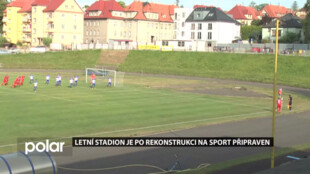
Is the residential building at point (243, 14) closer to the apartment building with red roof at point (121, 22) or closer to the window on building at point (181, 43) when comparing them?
the apartment building with red roof at point (121, 22)

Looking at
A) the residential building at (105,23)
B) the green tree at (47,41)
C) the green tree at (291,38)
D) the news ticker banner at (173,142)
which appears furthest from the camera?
the residential building at (105,23)

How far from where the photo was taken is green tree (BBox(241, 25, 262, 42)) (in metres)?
124

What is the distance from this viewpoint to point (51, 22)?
11000 cm

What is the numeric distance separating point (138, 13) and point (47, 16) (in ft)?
87.7

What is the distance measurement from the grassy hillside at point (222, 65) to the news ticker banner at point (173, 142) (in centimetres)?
3520

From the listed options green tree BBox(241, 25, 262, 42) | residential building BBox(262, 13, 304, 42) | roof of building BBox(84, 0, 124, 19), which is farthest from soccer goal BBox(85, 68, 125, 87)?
green tree BBox(241, 25, 262, 42)

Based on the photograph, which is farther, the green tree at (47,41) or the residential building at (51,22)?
the residential building at (51,22)

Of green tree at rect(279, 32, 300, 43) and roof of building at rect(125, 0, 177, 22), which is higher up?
roof of building at rect(125, 0, 177, 22)

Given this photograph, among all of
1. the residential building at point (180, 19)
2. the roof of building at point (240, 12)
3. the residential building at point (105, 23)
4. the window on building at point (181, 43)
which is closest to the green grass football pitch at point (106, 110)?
the window on building at point (181, 43)

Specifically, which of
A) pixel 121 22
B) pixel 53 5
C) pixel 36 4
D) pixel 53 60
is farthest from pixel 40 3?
pixel 53 60

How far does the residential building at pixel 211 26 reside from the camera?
113m

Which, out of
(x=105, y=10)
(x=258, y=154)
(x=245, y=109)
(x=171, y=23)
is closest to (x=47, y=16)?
(x=105, y=10)

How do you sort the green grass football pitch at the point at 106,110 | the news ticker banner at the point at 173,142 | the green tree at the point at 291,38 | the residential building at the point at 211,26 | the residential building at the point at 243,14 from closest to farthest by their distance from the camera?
1. the news ticker banner at the point at 173,142
2. the green grass football pitch at the point at 106,110
3. the green tree at the point at 291,38
4. the residential building at the point at 211,26
5. the residential building at the point at 243,14

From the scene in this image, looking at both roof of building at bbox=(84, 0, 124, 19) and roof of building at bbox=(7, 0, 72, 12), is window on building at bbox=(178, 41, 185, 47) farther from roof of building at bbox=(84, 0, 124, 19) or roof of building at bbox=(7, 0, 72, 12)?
roof of building at bbox=(7, 0, 72, 12)
